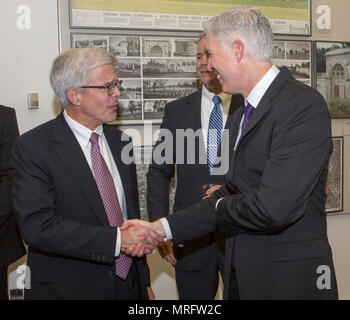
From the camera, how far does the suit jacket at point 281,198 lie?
178 cm

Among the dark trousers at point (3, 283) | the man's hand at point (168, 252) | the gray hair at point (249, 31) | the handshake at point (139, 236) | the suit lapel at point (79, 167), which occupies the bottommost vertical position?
the dark trousers at point (3, 283)

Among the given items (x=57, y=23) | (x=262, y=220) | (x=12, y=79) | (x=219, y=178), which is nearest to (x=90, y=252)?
(x=262, y=220)

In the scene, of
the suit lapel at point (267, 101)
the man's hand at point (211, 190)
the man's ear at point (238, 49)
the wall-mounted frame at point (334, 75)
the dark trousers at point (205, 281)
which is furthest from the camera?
the wall-mounted frame at point (334, 75)

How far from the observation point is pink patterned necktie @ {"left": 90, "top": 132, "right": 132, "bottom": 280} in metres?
2.25

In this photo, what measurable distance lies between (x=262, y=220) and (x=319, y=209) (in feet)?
0.98

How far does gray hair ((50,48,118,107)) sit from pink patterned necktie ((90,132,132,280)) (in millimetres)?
281

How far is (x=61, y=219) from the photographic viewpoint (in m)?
2.11

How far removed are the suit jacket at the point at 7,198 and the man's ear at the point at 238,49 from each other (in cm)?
147

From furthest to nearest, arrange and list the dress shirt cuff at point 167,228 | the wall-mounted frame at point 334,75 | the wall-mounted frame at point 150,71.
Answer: the wall-mounted frame at point 334,75 → the wall-mounted frame at point 150,71 → the dress shirt cuff at point 167,228

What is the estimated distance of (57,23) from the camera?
3166 mm

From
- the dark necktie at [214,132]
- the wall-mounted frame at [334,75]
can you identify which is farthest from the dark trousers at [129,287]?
the wall-mounted frame at [334,75]

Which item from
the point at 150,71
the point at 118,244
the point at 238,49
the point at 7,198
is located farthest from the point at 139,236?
the point at 150,71

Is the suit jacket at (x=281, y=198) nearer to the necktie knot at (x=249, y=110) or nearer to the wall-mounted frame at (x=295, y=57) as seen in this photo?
the necktie knot at (x=249, y=110)

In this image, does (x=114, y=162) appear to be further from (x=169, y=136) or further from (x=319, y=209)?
(x=319, y=209)
